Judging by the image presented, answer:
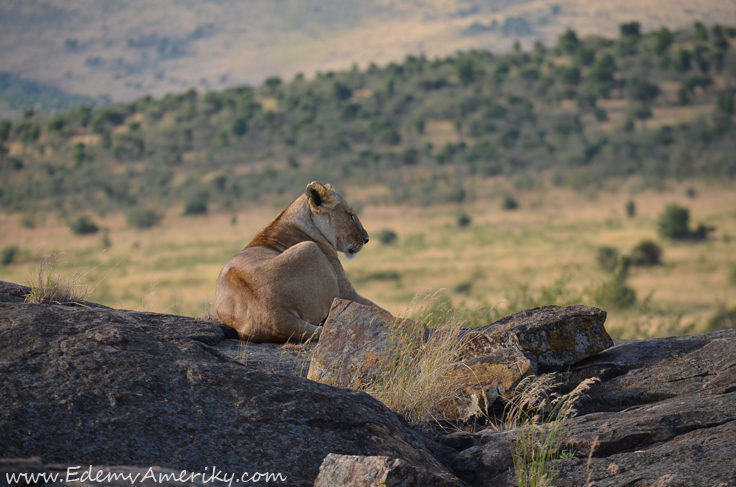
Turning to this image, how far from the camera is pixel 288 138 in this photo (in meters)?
58.2

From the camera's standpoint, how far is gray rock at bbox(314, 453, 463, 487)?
314 centimetres

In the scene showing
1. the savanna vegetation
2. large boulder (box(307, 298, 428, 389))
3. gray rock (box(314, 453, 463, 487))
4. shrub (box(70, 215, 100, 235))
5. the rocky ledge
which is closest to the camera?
gray rock (box(314, 453, 463, 487))

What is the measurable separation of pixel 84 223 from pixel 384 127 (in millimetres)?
24820

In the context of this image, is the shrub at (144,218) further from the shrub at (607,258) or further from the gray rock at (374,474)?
the gray rock at (374,474)

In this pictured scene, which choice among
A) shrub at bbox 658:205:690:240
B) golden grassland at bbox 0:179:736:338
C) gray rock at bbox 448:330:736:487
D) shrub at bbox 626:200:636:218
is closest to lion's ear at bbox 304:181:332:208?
gray rock at bbox 448:330:736:487

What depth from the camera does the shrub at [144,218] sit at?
47781 millimetres

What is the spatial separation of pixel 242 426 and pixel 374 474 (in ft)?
2.60

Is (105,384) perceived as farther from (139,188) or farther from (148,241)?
(139,188)

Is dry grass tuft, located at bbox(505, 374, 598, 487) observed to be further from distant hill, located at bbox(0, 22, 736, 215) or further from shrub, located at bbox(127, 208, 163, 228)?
shrub, located at bbox(127, 208, 163, 228)

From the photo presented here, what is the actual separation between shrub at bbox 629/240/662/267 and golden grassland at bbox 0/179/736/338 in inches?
23.5

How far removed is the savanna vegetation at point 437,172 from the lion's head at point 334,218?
61.3 ft

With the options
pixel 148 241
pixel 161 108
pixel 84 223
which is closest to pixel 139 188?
pixel 84 223

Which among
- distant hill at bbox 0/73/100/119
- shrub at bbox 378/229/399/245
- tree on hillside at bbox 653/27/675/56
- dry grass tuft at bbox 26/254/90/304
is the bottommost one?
shrub at bbox 378/229/399/245

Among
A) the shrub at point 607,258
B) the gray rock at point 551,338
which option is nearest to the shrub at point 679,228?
the shrub at point 607,258
